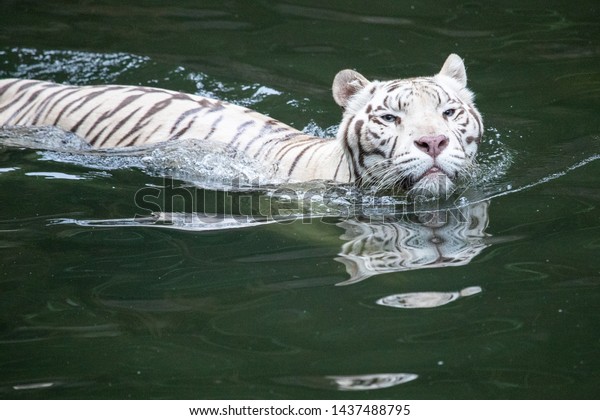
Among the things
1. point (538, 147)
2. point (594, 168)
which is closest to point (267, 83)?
point (538, 147)

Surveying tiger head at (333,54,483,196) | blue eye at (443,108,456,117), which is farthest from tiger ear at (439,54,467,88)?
blue eye at (443,108,456,117)

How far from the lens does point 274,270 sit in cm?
294

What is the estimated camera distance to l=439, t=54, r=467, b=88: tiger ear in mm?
3815

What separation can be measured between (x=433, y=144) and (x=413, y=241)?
37 centimetres

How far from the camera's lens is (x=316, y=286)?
2.80 metres

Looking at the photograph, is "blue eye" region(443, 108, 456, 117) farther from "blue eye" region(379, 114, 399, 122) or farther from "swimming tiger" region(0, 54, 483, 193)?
"blue eye" region(379, 114, 399, 122)

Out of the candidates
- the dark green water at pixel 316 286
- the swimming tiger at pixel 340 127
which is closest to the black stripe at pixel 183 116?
the swimming tiger at pixel 340 127

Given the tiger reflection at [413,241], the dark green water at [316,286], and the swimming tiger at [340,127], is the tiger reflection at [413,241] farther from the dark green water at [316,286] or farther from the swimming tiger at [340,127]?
the swimming tiger at [340,127]

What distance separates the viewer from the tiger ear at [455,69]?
3815 mm

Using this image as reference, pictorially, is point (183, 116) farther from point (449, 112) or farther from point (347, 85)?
point (449, 112)

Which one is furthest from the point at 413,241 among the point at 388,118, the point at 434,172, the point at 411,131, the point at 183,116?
the point at 183,116
